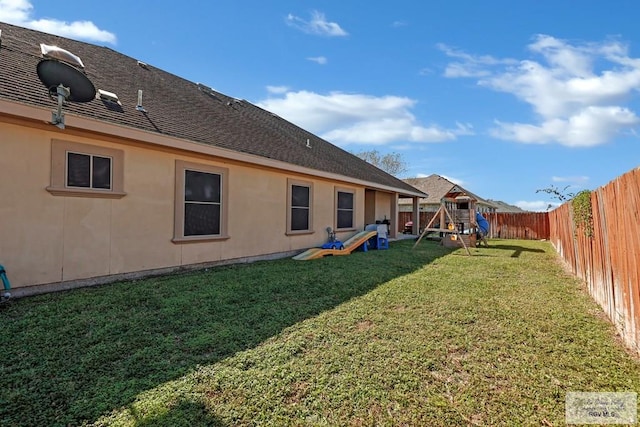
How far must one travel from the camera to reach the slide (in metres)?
9.71

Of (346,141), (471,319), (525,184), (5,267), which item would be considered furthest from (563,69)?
(346,141)

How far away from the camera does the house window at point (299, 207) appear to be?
1014cm

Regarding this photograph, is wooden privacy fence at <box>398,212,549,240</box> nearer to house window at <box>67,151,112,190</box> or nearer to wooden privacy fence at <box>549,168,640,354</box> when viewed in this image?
wooden privacy fence at <box>549,168,640,354</box>

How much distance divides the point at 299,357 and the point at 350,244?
332 inches

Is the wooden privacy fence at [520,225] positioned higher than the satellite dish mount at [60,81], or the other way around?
the satellite dish mount at [60,81]

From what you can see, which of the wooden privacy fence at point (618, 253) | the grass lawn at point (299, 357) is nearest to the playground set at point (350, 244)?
the grass lawn at point (299, 357)

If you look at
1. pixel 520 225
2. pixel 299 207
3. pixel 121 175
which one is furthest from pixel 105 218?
pixel 520 225

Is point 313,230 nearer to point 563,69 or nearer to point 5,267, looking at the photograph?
point 5,267

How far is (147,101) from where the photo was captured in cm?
758

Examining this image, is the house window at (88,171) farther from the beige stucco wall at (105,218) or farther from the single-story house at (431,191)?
the single-story house at (431,191)

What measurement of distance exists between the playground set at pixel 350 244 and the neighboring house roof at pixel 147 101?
234 centimetres

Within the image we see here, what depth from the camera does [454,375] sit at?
289 cm

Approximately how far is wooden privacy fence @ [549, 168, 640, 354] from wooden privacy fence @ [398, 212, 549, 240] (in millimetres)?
16138

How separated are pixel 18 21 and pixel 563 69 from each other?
15.6 meters
